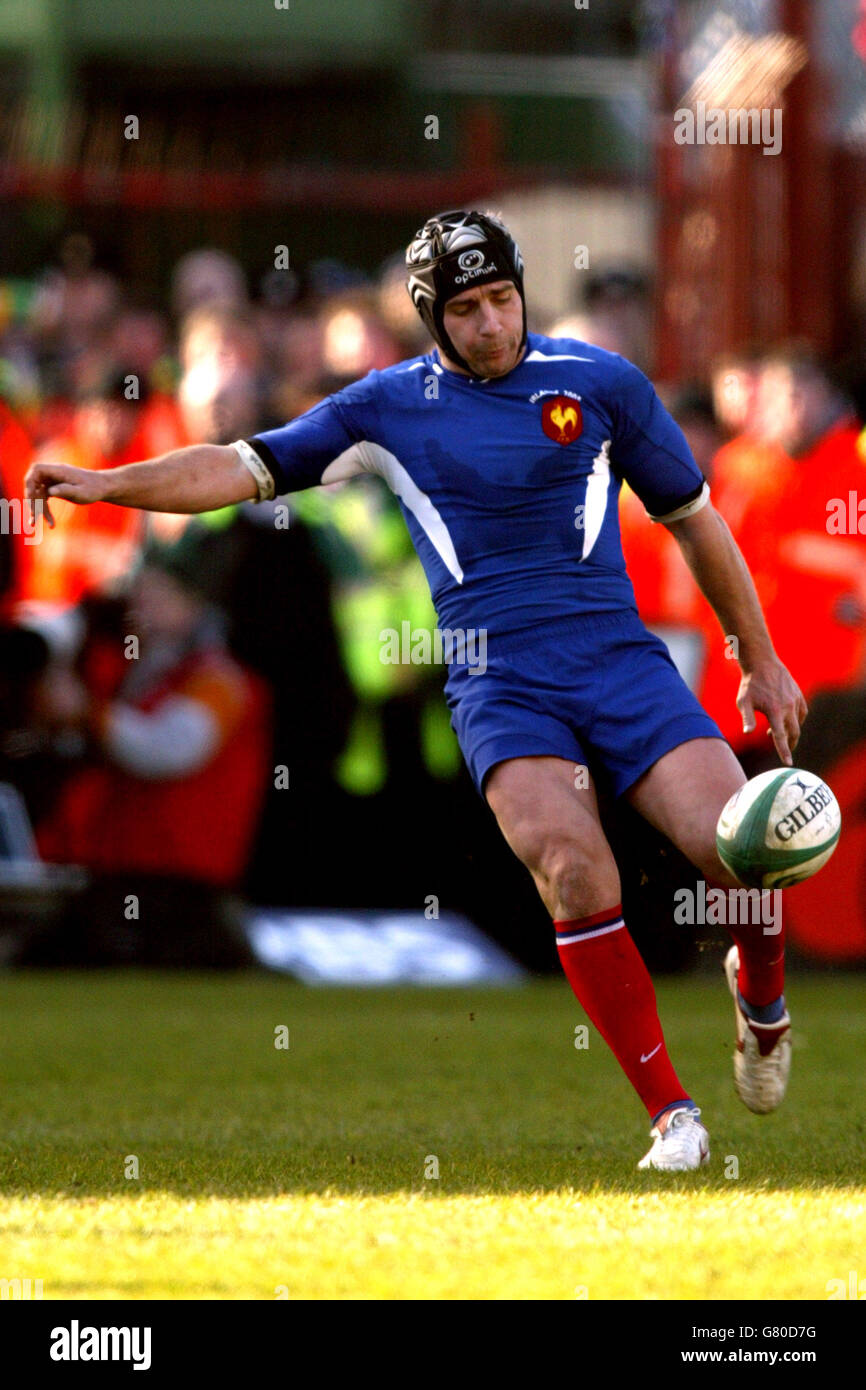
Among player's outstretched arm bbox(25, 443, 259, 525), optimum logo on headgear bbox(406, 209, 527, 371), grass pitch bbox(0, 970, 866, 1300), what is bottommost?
grass pitch bbox(0, 970, 866, 1300)

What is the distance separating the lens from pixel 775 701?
6.53 m

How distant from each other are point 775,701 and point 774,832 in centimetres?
70

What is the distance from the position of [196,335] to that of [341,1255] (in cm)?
840

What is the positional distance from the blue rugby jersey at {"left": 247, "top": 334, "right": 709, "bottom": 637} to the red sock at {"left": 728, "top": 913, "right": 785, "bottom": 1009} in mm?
1026

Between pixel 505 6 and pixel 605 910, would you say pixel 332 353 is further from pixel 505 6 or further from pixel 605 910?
pixel 505 6

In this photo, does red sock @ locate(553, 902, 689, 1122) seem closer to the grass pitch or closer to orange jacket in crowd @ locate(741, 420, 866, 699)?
the grass pitch

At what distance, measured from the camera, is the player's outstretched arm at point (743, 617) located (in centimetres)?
655

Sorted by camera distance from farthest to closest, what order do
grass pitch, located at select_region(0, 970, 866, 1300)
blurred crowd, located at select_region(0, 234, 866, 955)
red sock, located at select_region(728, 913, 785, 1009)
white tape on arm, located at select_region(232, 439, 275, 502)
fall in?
blurred crowd, located at select_region(0, 234, 866, 955) < red sock, located at select_region(728, 913, 785, 1009) < white tape on arm, located at select_region(232, 439, 275, 502) < grass pitch, located at select_region(0, 970, 866, 1300)

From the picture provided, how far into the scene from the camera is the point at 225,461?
6215 millimetres

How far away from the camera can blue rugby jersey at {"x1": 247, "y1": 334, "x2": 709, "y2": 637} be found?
6371mm

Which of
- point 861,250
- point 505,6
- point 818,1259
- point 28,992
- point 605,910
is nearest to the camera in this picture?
point 818,1259

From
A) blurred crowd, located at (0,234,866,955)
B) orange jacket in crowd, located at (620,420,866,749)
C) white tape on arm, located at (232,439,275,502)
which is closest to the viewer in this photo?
white tape on arm, located at (232,439,275,502)

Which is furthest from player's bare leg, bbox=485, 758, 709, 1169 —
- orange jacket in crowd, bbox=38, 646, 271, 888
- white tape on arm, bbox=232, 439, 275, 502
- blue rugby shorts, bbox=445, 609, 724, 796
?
orange jacket in crowd, bbox=38, 646, 271, 888
